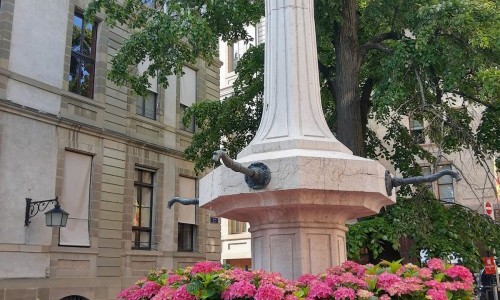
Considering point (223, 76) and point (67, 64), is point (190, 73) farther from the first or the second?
point (223, 76)

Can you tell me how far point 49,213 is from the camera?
42.1ft

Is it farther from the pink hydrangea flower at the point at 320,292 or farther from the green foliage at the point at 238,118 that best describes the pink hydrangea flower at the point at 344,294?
the green foliage at the point at 238,118

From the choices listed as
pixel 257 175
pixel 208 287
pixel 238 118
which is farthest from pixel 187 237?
pixel 208 287

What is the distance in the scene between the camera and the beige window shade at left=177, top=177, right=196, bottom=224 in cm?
1941

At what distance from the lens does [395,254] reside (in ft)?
34.8

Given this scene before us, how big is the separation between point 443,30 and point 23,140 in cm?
1052

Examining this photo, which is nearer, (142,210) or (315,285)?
(315,285)

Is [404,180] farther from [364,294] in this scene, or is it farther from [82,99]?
[82,99]

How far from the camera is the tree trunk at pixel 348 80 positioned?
11.2 meters

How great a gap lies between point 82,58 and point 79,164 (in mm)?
3391

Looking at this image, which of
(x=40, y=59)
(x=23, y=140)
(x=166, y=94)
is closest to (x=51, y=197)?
(x=23, y=140)

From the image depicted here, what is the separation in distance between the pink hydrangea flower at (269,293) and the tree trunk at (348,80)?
26.5ft

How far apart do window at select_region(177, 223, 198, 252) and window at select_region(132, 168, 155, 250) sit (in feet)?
5.41

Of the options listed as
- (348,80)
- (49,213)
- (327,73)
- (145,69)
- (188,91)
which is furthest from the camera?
(188,91)
